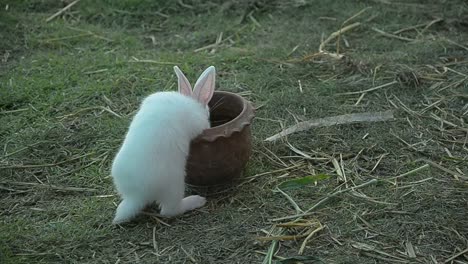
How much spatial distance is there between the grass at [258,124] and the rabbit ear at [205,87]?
1.59 feet

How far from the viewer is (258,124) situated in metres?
4.29

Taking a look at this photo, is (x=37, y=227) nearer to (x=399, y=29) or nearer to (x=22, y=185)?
(x=22, y=185)

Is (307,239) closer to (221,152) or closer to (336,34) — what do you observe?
(221,152)

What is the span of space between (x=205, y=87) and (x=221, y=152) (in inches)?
13.2

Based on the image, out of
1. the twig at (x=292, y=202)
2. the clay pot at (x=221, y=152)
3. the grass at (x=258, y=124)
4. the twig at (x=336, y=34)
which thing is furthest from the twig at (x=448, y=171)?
the twig at (x=336, y=34)

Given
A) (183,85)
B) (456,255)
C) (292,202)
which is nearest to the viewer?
(456,255)

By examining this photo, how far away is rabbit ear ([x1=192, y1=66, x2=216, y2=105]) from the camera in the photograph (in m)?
3.56

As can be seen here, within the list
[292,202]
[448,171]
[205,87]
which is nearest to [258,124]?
[205,87]

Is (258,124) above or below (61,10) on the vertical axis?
below

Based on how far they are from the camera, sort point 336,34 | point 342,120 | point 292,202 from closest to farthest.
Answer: point 292,202 → point 342,120 → point 336,34

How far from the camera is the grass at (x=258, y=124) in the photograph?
10.6ft

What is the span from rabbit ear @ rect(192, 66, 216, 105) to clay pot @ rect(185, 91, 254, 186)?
0.53 ft

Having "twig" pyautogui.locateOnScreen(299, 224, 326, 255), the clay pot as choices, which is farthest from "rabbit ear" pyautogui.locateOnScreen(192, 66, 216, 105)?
"twig" pyautogui.locateOnScreen(299, 224, 326, 255)

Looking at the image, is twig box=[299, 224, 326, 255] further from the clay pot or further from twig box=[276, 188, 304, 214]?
the clay pot
